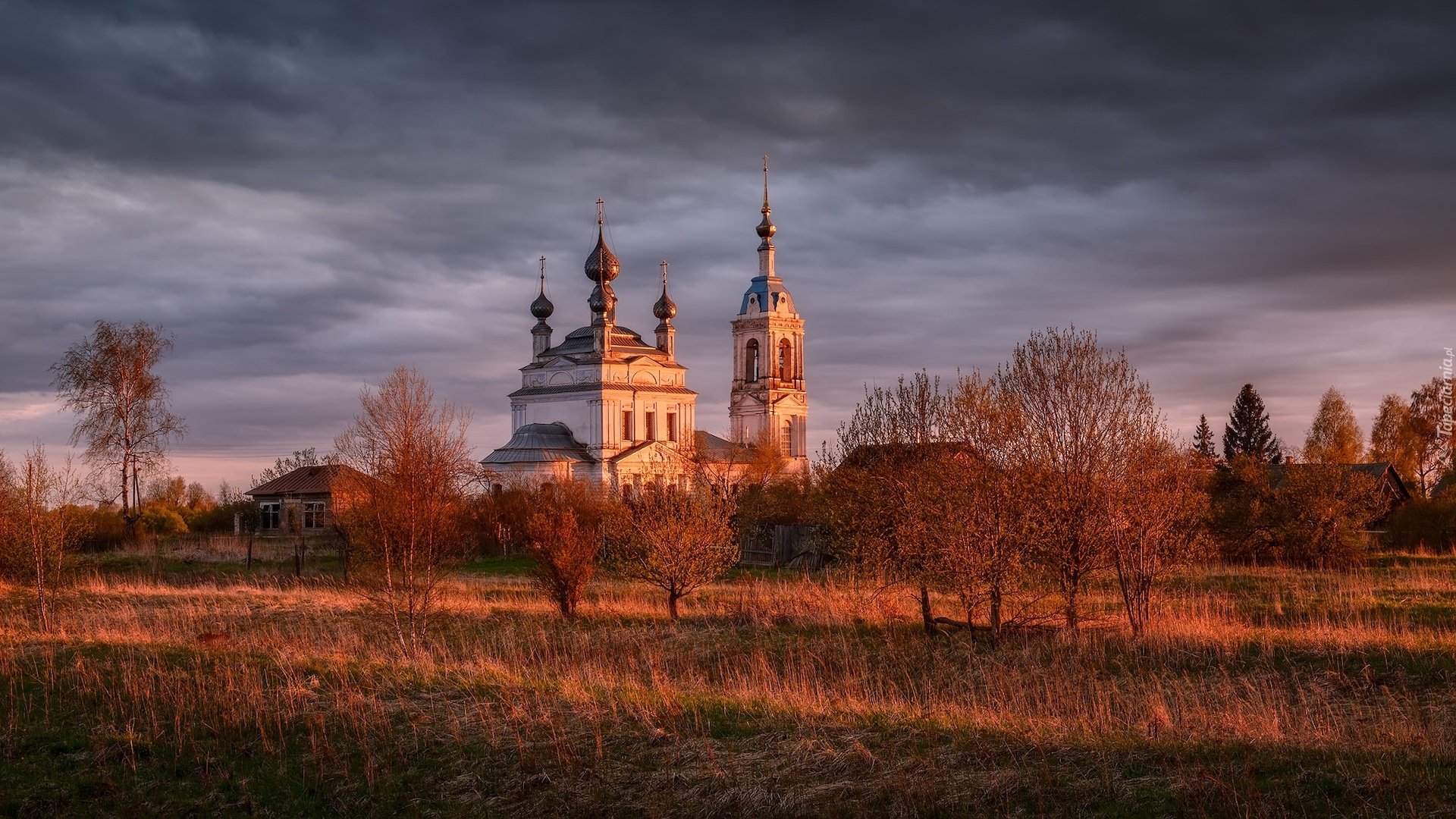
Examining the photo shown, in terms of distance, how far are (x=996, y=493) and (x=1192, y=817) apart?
810 centimetres

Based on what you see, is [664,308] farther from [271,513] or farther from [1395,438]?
[1395,438]

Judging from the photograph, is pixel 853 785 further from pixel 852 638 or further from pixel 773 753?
pixel 852 638

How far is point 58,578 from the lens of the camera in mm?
20984


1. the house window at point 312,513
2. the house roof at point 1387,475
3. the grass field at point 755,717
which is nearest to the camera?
the grass field at point 755,717

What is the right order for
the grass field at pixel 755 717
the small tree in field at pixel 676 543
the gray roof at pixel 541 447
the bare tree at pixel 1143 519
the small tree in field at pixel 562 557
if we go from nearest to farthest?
1. the grass field at pixel 755 717
2. the bare tree at pixel 1143 519
3. the small tree in field at pixel 676 543
4. the small tree in field at pixel 562 557
5. the gray roof at pixel 541 447

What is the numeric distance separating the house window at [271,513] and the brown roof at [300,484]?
1.60 feet

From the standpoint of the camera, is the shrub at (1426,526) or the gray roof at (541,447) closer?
the shrub at (1426,526)

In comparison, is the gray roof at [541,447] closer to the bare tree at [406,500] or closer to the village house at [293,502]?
the village house at [293,502]

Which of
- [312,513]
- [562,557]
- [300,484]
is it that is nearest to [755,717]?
[562,557]

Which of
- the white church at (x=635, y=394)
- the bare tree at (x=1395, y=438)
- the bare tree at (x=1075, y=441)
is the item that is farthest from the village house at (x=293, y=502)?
the bare tree at (x=1395, y=438)

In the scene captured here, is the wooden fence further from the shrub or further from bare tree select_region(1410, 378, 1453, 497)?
bare tree select_region(1410, 378, 1453, 497)

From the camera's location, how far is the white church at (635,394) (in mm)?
59719

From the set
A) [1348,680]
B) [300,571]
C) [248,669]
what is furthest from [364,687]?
[300,571]

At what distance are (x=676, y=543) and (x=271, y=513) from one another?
117ft
